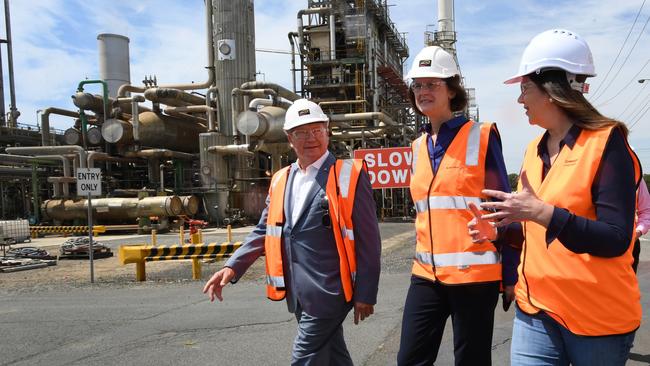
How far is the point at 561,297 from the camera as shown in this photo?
1.95 m

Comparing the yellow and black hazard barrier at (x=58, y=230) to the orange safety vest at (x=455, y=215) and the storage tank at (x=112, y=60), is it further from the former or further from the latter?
the orange safety vest at (x=455, y=215)

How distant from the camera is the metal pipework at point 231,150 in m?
25.6

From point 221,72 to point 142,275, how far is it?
19.6 metres

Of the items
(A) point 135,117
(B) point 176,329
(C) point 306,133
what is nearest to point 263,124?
(A) point 135,117

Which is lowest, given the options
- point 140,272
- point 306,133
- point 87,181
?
point 140,272

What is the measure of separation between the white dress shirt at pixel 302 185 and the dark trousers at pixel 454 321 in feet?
2.67

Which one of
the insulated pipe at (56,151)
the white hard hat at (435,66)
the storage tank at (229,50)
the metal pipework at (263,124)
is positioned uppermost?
the storage tank at (229,50)

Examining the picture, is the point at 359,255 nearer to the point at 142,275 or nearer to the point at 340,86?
the point at 142,275

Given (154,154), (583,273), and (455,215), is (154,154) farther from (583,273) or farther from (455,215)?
(583,273)

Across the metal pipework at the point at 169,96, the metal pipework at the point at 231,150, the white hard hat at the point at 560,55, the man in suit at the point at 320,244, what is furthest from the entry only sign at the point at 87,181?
the metal pipework at the point at 169,96

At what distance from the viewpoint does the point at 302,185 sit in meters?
3.12

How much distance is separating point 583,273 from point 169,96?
26993 millimetres

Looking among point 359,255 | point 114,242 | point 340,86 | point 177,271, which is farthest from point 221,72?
point 359,255

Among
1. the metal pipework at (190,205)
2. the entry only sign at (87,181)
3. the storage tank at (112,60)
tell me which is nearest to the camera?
the entry only sign at (87,181)
